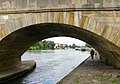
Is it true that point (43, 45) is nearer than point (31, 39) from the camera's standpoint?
No

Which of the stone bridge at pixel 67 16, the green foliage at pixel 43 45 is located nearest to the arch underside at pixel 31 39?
the stone bridge at pixel 67 16

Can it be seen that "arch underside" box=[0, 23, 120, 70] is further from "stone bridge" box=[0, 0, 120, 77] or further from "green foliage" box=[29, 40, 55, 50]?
"green foliage" box=[29, 40, 55, 50]

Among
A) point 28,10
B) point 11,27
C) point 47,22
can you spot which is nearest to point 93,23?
point 47,22

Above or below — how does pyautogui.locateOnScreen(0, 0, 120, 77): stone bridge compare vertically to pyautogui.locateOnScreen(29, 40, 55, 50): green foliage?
above

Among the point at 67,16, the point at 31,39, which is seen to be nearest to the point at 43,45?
the point at 31,39

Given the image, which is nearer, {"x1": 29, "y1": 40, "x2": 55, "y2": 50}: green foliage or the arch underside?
the arch underside

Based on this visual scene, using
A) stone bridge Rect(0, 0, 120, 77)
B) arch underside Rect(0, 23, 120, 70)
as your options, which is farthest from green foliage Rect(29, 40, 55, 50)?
stone bridge Rect(0, 0, 120, 77)

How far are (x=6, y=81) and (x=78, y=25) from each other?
18.0 ft

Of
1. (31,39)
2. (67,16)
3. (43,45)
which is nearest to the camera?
(67,16)

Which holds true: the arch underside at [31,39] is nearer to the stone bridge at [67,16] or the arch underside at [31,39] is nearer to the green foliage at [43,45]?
the stone bridge at [67,16]

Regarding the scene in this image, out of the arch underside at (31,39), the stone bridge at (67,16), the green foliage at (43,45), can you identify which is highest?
the stone bridge at (67,16)

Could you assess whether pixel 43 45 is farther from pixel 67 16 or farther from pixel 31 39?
pixel 67 16

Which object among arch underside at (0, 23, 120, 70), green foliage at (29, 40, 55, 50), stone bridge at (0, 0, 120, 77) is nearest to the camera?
stone bridge at (0, 0, 120, 77)

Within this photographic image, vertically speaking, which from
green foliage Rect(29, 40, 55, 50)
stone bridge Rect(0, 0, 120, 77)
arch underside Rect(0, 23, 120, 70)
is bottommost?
green foliage Rect(29, 40, 55, 50)
